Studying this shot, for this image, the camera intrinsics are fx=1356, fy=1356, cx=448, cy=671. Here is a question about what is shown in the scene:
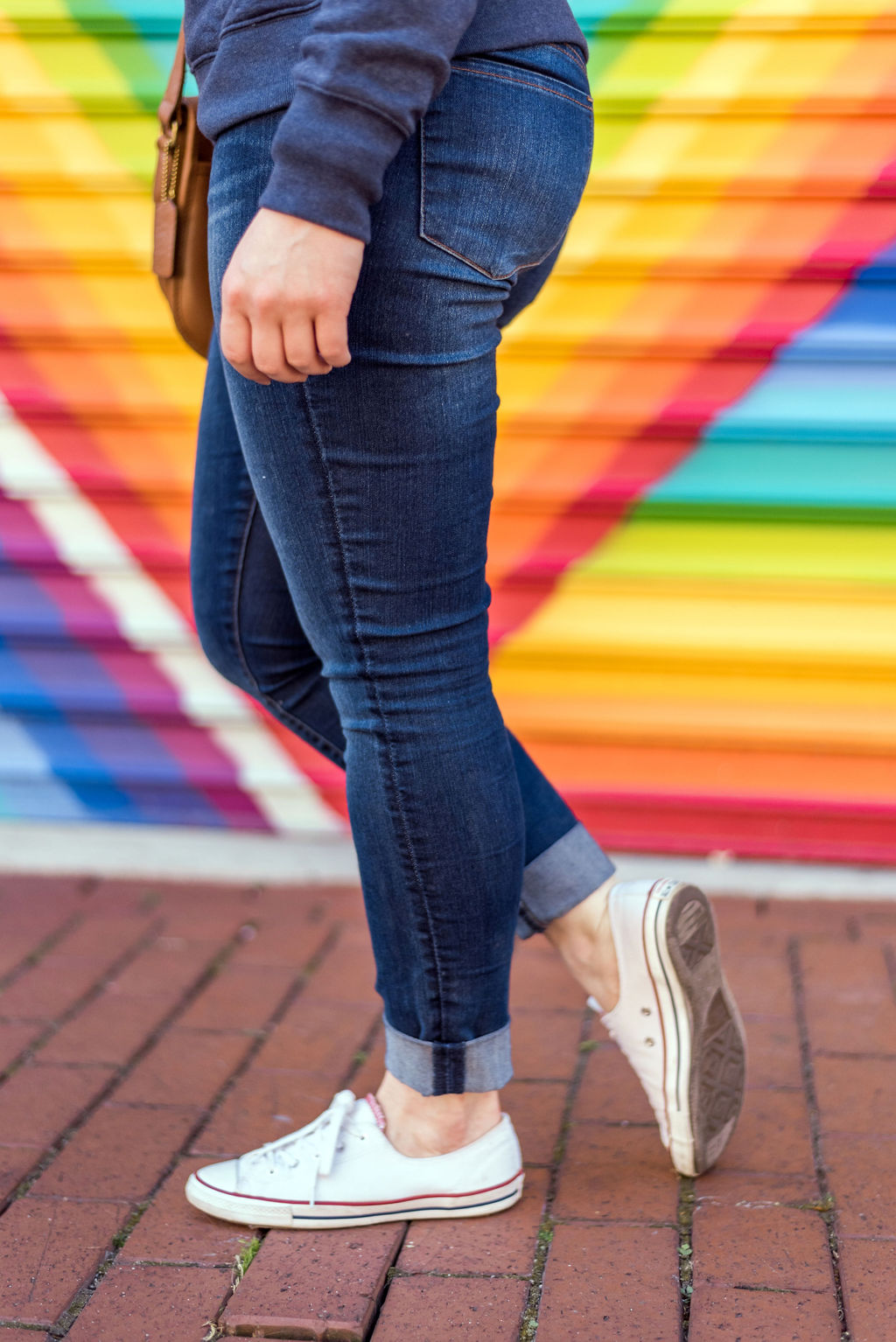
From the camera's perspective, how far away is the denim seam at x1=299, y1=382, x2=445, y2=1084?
4.15ft

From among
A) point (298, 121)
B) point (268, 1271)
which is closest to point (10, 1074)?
Result: point (268, 1271)

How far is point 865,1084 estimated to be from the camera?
185 centimetres

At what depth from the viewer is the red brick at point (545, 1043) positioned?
6.31 feet

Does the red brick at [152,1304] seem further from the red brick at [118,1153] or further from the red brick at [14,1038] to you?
the red brick at [14,1038]

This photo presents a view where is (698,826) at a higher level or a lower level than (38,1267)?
lower

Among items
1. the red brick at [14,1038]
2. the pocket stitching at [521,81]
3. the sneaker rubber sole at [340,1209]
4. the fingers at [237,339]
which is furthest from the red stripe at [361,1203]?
the pocket stitching at [521,81]

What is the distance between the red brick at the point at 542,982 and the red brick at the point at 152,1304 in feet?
2.65

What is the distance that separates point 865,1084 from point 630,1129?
0.35 m

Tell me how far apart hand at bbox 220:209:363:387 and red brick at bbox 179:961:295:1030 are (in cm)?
124

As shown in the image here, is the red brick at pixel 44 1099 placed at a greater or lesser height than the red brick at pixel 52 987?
greater

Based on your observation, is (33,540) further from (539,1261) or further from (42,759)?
(539,1261)

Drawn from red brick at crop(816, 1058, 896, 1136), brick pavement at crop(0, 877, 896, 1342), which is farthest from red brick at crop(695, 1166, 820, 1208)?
red brick at crop(816, 1058, 896, 1136)

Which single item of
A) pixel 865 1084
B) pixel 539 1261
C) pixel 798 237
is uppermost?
pixel 798 237

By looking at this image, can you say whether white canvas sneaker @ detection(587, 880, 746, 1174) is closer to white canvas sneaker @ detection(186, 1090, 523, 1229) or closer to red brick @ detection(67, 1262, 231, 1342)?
white canvas sneaker @ detection(186, 1090, 523, 1229)
